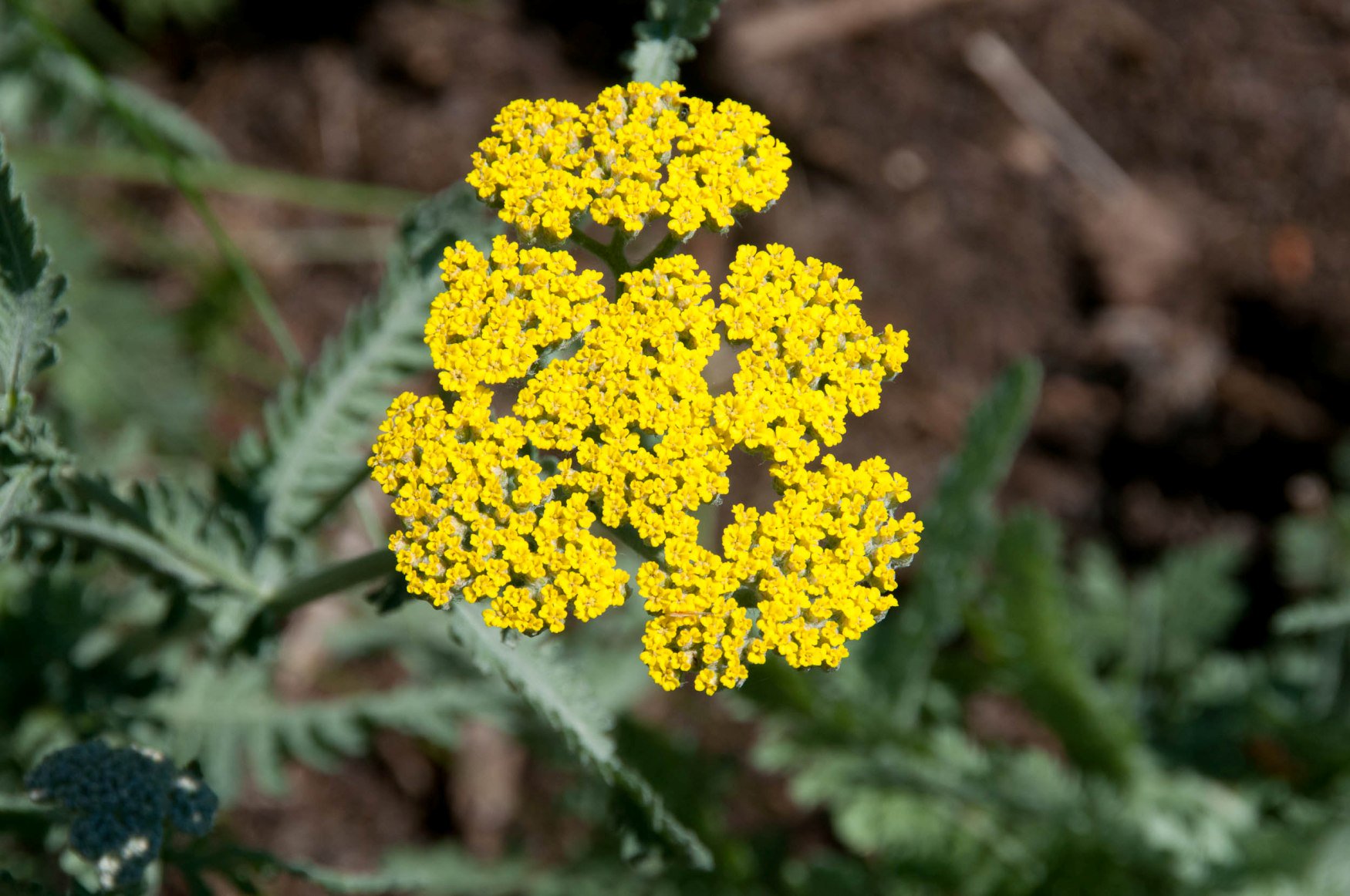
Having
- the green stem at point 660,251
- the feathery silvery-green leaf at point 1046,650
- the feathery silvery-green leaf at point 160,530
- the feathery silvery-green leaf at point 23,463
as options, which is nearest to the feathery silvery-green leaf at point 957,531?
the feathery silvery-green leaf at point 1046,650

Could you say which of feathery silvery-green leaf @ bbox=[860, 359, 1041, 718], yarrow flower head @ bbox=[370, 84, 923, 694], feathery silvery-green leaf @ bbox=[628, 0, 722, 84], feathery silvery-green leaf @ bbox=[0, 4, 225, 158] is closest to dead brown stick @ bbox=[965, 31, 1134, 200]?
feathery silvery-green leaf @ bbox=[860, 359, 1041, 718]

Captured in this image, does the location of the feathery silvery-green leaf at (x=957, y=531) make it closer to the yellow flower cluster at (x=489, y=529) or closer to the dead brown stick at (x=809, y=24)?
the yellow flower cluster at (x=489, y=529)

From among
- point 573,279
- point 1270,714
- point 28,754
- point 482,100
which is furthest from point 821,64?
point 28,754

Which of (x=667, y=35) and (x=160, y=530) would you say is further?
(x=160, y=530)

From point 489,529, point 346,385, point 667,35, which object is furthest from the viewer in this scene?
point 346,385

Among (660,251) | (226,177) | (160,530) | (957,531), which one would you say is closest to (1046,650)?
(957,531)

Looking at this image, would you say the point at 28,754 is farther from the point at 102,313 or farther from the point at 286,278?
the point at 286,278

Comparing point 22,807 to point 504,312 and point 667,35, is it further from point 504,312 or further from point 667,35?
point 667,35
